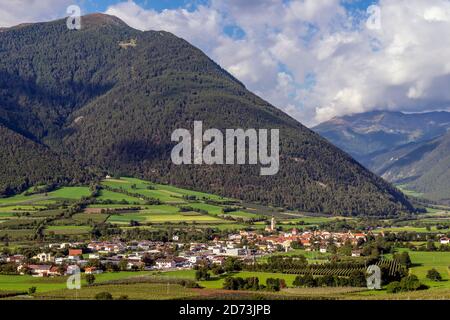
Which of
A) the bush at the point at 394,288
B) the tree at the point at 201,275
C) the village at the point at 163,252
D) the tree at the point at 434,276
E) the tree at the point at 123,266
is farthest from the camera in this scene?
the village at the point at 163,252

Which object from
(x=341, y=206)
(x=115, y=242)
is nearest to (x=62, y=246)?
(x=115, y=242)

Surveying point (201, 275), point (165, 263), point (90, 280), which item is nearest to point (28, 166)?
point (165, 263)

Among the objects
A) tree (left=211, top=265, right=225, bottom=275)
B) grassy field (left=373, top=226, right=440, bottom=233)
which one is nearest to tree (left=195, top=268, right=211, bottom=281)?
tree (left=211, top=265, right=225, bottom=275)

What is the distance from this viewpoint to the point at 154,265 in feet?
264

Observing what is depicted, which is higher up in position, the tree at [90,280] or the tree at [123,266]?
the tree at [123,266]

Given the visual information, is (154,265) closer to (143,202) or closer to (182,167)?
(143,202)

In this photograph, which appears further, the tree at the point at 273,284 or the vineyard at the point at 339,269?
the vineyard at the point at 339,269

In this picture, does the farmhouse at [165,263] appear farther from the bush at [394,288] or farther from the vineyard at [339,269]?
the bush at [394,288]

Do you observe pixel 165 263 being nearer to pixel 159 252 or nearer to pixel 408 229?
pixel 159 252

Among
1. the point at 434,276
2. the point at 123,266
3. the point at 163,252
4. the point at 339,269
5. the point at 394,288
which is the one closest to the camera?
the point at 394,288

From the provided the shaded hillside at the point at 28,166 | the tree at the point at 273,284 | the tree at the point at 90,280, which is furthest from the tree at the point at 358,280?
the shaded hillside at the point at 28,166

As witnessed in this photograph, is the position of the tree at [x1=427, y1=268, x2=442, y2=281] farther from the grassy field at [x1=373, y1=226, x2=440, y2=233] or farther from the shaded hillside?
the shaded hillside

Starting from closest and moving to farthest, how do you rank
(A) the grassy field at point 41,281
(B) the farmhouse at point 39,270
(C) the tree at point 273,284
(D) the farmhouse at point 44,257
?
(C) the tree at point 273,284
(A) the grassy field at point 41,281
(B) the farmhouse at point 39,270
(D) the farmhouse at point 44,257

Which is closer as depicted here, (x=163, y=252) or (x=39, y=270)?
(x=39, y=270)
